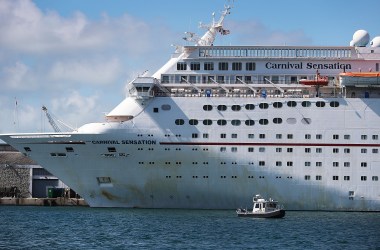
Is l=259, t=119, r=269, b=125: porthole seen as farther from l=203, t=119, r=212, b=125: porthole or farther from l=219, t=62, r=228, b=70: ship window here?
l=219, t=62, r=228, b=70: ship window

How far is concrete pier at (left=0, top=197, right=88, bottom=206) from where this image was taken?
75.6 meters

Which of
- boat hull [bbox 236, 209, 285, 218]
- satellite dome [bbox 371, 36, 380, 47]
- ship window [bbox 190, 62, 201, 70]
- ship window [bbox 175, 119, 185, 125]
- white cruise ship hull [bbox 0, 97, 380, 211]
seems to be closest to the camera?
boat hull [bbox 236, 209, 285, 218]

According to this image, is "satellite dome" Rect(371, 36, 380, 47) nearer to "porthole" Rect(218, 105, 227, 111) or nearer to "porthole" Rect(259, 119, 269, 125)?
"porthole" Rect(259, 119, 269, 125)

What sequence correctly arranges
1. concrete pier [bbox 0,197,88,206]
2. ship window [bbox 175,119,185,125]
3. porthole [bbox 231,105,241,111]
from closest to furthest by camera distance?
1. ship window [bbox 175,119,185,125]
2. porthole [bbox 231,105,241,111]
3. concrete pier [bbox 0,197,88,206]

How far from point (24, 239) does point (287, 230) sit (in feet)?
45.5

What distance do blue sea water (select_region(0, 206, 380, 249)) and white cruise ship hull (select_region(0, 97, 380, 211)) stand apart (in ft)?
4.58

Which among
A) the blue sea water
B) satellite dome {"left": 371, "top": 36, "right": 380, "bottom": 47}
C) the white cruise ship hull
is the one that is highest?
satellite dome {"left": 371, "top": 36, "right": 380, "bottom": 47}

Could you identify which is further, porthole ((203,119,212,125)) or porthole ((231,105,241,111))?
porthole ((231,105,241,111))

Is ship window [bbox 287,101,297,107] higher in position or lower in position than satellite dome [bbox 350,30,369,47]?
lower

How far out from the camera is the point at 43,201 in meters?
76.2

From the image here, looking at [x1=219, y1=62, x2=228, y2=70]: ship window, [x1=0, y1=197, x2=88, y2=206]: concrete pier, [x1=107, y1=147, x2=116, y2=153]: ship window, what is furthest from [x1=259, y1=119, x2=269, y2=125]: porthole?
[x1=0, y1=197, x2=88, y2=206]: concrete pier

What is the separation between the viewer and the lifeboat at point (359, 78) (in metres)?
60.0

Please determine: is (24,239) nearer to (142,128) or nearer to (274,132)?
(142,128)

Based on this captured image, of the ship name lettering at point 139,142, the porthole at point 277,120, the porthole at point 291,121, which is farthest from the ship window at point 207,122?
the porthole at point 291,121
